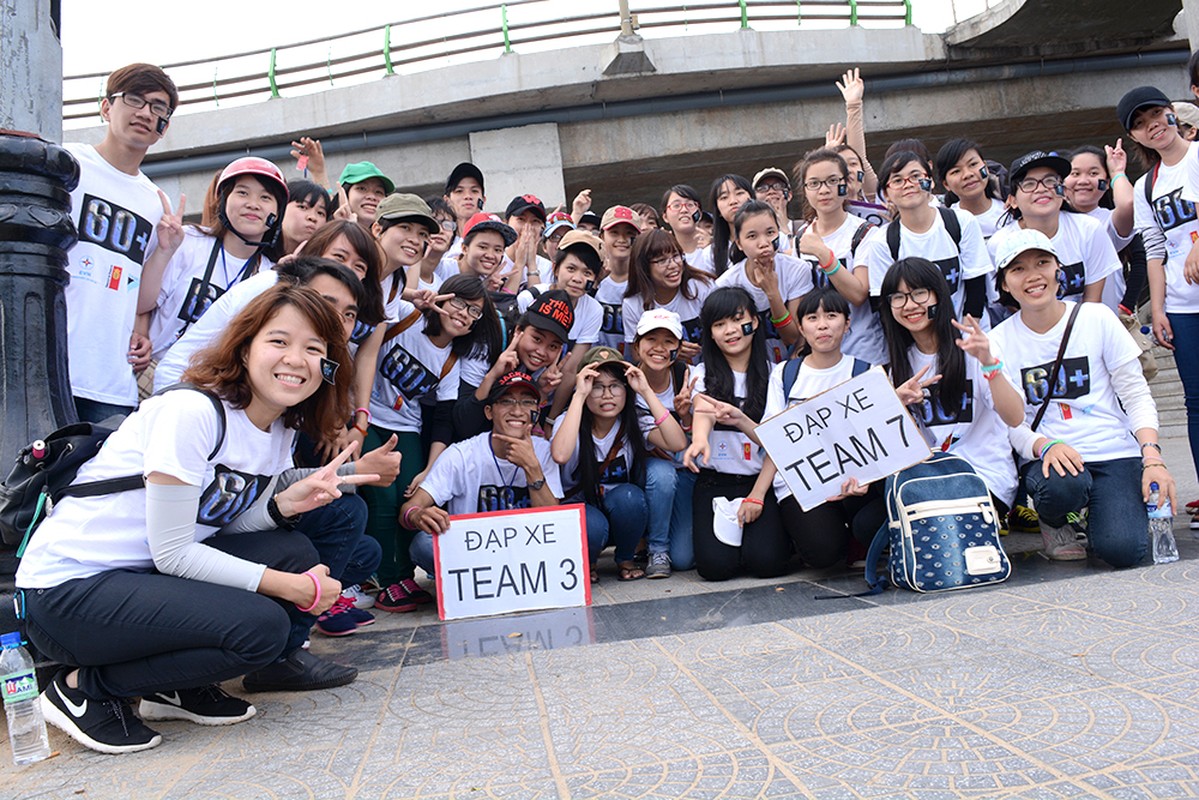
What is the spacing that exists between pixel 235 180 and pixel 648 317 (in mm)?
2347

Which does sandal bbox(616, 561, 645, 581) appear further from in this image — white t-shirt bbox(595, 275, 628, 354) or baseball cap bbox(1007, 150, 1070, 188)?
baseball cap bbox(1007, 150, 1070, 188)

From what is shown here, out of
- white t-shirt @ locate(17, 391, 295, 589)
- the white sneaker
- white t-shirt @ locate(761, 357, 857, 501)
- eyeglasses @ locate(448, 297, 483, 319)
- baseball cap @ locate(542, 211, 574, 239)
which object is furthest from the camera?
baseball cap @ locate(542, 211, 574, 239)

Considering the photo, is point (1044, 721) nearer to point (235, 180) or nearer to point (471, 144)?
point (235, 180)

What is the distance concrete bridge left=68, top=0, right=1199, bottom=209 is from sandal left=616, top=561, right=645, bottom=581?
11624mm

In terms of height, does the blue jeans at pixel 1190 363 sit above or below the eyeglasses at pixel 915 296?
below

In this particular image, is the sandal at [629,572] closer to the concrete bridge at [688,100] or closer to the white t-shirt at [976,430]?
the white t-shirt at [976,430]

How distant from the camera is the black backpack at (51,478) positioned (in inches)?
104

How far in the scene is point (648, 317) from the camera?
5.09 m

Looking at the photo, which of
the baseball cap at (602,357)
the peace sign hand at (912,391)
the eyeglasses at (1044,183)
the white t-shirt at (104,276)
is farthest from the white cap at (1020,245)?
the white t-shirt at (104,276)

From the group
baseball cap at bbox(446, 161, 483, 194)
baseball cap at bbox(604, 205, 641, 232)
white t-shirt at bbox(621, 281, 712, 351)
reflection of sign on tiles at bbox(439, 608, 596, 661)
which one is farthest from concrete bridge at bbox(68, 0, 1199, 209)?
reflection of sign on tiles at bbox(439, 608, 596, 661)

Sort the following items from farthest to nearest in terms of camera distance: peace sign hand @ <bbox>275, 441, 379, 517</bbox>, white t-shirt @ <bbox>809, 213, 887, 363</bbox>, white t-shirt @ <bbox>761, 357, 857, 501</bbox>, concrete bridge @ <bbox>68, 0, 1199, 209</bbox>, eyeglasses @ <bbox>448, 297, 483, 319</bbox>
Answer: concrete bridge @ <bbox>68, 0, 1199, 209</bbox>
white t-shirt @ <bbox>809, 213, 887, 363</bbox>
eyeglasses @ <bbox>448, 297, 483, 319</bbox>
white t-shirt @ <bbox>761, 357, 857, 501</bbox>
peace sign hand @ <bbox>275, 441, 379, 517</bbox>

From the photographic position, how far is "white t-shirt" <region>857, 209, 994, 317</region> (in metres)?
4.96

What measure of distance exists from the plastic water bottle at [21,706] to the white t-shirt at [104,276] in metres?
1.25

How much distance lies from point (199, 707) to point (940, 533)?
306cm
